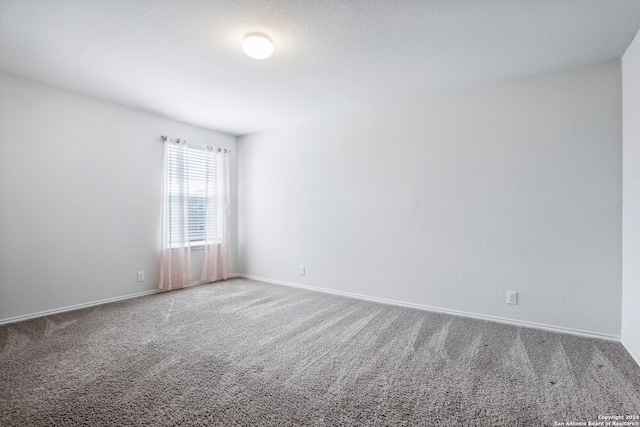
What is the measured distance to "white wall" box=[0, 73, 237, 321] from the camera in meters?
2.90

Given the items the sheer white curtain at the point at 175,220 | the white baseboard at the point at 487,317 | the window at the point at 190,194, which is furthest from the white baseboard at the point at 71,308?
the white baseboard at the point at 487,317

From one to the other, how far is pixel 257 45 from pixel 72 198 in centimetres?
278

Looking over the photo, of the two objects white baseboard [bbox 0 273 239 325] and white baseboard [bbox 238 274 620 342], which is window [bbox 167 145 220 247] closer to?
white baseboard [bbox 0 273 239 325]

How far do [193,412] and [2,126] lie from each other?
3310 millimetres

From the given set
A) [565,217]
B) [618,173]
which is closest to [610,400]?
[565,217]

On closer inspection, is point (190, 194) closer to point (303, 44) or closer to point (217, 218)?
point (217, 218)

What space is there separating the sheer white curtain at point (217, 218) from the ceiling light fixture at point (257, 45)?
106 inches

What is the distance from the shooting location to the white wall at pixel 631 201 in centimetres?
214

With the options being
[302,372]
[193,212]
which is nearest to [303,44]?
[302,372]

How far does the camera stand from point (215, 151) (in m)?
4.70

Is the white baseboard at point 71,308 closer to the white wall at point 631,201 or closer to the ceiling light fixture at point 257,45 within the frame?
the ceiling light fixture at point 257,45

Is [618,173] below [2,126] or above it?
below

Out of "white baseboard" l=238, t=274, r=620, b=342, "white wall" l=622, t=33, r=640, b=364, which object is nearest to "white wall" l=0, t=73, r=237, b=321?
"white baseboard" l=238, t=274, r=620, b=342

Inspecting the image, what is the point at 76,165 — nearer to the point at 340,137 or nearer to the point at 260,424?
the point at 340,137
